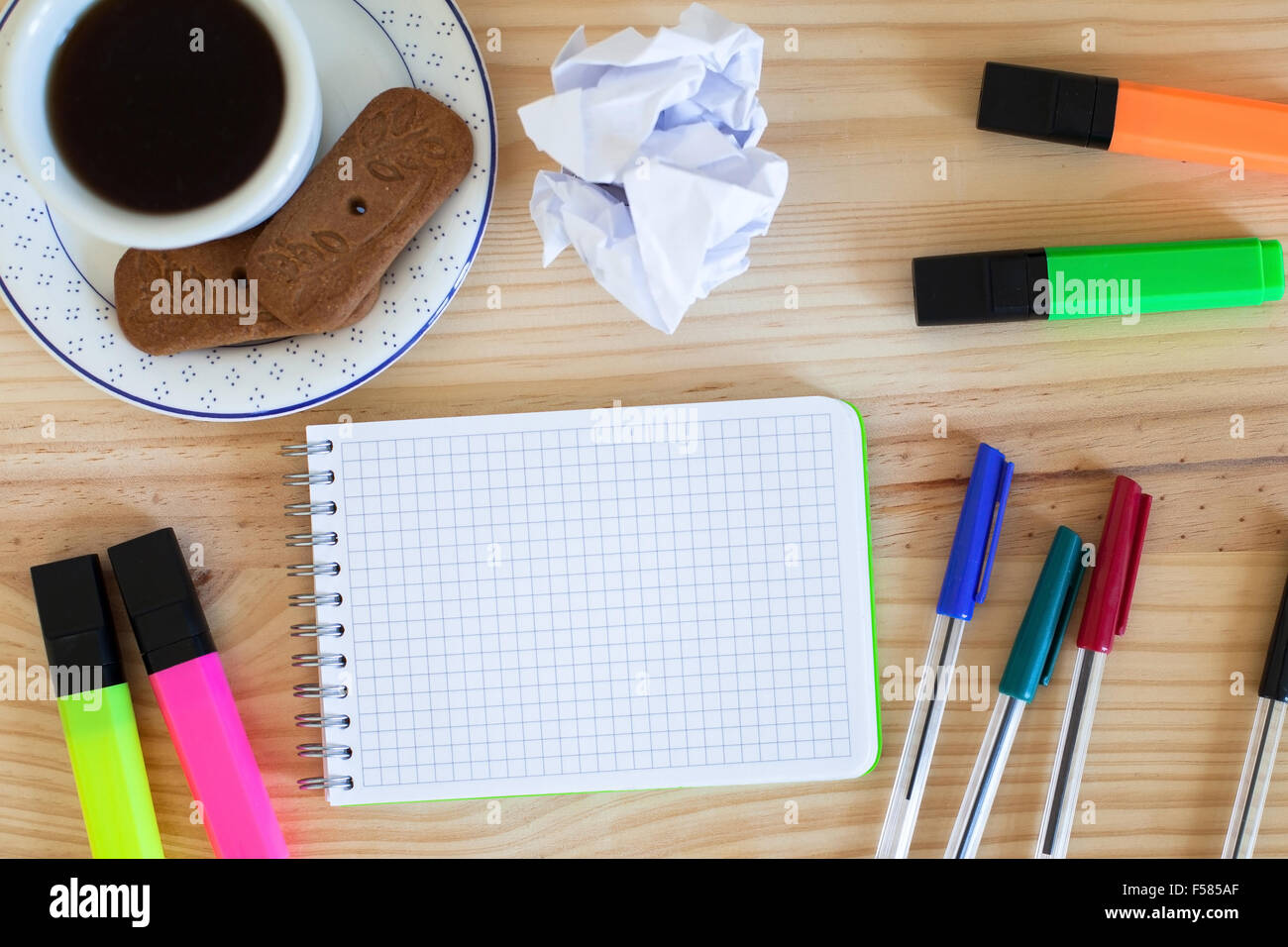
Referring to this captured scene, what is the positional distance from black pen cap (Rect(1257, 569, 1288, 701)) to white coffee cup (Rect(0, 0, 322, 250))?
65 cm

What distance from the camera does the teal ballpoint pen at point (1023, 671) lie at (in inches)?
23.4

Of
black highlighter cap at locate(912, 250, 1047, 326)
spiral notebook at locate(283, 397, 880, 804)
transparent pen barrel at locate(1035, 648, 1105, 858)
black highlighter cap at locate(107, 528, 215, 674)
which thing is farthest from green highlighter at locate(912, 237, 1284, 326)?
black highlighter cap at locate(107, 528, 215, 674)

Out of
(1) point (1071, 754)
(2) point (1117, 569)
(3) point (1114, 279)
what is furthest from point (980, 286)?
(1) point (1071, 754)

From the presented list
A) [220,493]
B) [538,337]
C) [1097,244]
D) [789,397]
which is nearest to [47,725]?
[220,493]

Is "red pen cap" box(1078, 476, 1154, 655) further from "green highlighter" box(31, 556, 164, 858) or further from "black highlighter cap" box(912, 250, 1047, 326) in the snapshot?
"green highlighter" box(31, 556, 164, 858)

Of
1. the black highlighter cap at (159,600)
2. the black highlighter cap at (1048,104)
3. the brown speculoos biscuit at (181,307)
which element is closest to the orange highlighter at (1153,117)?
the black highlighter cap at (1048,104)

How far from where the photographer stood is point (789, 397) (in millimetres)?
611

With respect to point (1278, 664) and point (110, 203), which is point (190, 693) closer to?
point (110, 203)

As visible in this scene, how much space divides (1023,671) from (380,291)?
46 cm

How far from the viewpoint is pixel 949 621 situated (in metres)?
0.61

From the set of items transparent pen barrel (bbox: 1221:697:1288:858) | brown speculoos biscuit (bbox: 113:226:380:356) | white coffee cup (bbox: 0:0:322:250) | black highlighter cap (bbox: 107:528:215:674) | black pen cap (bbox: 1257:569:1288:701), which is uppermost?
white coffee cup (bbox: 0:0:322:250)

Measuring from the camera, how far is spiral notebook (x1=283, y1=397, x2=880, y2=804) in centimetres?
61

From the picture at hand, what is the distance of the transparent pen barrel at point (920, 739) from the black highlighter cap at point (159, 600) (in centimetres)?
45

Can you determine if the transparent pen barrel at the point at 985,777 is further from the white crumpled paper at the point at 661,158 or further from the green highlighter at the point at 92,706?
the green highlighter at the point at 92,706
